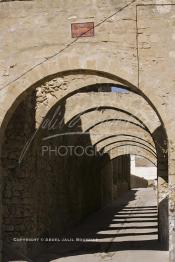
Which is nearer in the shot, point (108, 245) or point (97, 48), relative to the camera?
point (97, 48)

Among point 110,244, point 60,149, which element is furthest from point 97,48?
point 60,149

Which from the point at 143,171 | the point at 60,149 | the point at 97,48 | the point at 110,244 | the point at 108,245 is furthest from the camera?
the point at 143,171

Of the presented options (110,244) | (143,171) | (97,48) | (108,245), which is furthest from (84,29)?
(143,171)

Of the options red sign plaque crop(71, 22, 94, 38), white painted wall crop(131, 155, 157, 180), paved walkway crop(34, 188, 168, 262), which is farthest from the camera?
white painted wall crop(131, 155, 157, 180)

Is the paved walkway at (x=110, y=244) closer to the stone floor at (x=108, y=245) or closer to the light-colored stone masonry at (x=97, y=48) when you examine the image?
the stone floor at (x=108, y=245)

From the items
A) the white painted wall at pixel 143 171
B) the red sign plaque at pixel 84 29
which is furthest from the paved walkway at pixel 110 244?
the white painted wall at pixel 143 171

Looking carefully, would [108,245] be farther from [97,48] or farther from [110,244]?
[97,48]

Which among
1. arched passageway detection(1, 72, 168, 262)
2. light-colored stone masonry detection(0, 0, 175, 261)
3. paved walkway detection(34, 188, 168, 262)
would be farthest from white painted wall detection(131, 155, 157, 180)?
light-colored stone masonry detection(0, 0, 175, 261)

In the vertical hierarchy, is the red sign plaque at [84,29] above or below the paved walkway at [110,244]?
above

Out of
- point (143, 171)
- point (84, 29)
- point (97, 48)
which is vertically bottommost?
point (143, 171)

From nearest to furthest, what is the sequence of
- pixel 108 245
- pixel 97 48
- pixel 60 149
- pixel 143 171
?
pixel 97 48 → pixel 108 245 → pixel 60 149 → pixel 143 171

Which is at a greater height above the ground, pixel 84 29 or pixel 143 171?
pixel 84 29

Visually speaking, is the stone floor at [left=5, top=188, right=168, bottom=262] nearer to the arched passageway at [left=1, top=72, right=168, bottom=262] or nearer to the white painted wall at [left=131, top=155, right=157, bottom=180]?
the arched passageway at [left=1, top=72, right=168, bottom=262]

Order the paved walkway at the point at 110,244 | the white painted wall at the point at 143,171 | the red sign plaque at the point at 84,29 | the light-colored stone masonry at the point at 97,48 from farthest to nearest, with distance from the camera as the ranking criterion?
A: the white painted wall at the point at 143,171 → the paved walkway at the point at 110,244 → the red sign plaque at the point at 84,29 → the light-colored stone masonry at the point at 97,48
